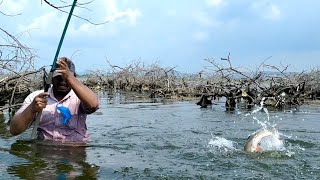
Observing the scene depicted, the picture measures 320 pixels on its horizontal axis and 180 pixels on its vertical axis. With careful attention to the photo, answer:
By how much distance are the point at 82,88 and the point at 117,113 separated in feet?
29.5

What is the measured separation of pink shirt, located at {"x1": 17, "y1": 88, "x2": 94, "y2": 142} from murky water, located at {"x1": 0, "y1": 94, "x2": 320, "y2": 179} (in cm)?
19

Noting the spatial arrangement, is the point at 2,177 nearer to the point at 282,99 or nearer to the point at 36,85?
the point at 36,85

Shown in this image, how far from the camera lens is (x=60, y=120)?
21.7 feet

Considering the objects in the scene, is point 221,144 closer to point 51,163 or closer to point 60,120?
point 60,120

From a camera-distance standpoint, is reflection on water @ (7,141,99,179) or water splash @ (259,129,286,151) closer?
reflection on water @ (7,141,99,179)

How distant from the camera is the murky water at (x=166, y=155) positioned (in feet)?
19.4

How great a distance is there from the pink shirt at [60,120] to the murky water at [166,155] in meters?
0.19

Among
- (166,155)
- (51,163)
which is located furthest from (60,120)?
→ (166,155)

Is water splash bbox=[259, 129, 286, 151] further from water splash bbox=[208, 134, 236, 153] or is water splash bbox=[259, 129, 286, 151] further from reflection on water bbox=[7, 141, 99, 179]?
reflection on water bbox=[7, 141, 99, 179]

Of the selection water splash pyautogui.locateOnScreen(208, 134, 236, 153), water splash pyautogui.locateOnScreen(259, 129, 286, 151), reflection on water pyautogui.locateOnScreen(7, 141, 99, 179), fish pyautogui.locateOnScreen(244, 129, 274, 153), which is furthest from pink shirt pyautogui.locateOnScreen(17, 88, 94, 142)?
water splash pyautogui.locateOnScreen(259, 129, 286, 151)

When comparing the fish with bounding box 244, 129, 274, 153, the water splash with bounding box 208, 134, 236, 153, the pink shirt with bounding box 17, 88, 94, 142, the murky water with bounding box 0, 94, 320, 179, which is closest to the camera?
the murky water with bounding box 0, 94, 320, 179

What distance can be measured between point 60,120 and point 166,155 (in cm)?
176

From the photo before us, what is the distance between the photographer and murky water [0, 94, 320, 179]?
233 inches

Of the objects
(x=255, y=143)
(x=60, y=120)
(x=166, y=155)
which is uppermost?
(x=60, y=120)
